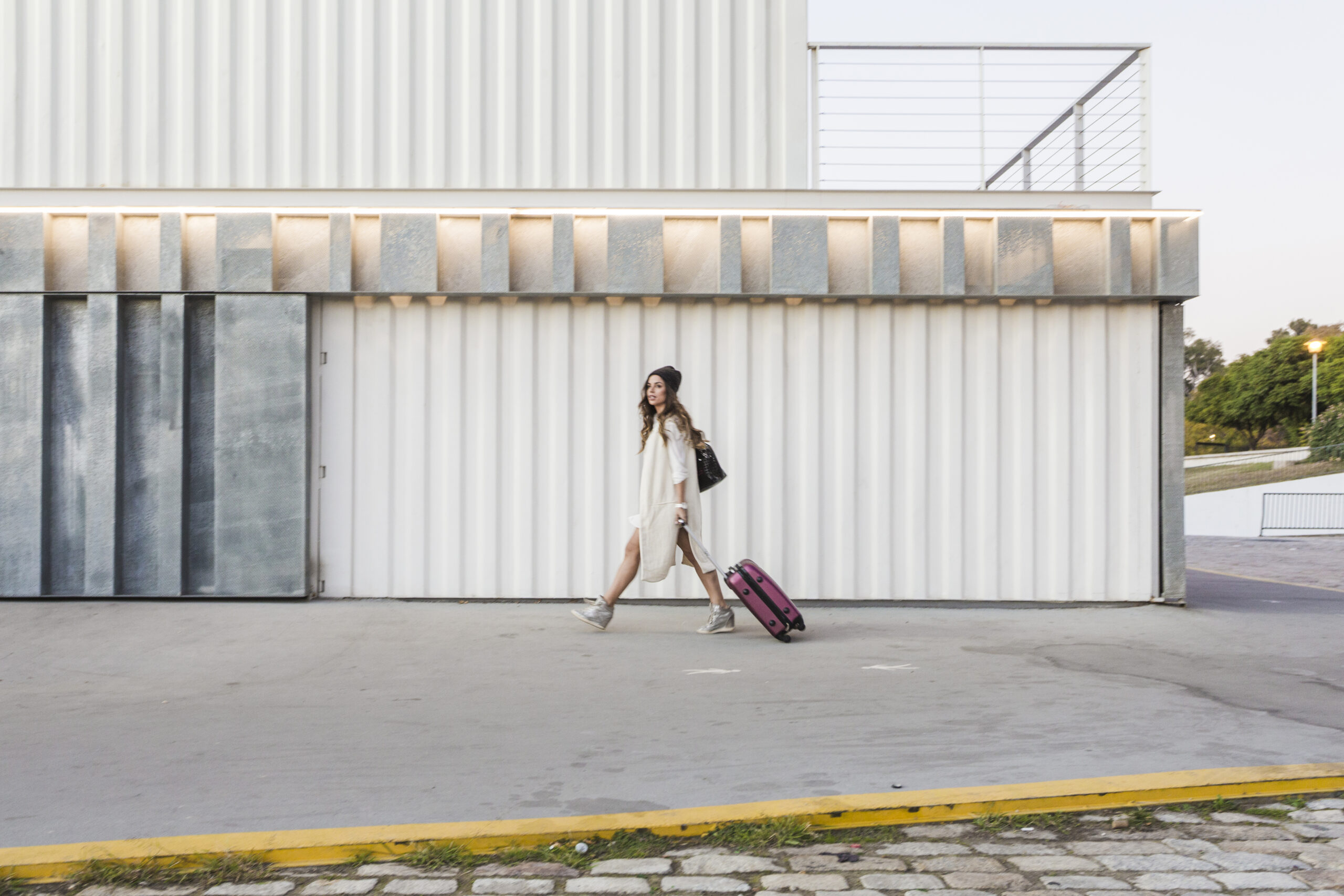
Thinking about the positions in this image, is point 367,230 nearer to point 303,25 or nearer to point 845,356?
point 303,25

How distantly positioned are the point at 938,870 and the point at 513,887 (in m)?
1.35

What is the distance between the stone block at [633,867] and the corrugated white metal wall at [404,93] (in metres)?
6.06

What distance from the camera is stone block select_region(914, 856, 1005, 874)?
294cm

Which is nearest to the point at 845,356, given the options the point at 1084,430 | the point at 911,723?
the point at 1084,430

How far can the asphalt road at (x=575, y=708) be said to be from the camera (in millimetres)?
3521

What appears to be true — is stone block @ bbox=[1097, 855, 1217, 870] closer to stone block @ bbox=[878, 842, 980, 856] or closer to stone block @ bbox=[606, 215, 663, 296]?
stone block @ bbox=[878, 842, 980, 856]

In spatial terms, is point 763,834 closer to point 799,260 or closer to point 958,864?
point 958,864

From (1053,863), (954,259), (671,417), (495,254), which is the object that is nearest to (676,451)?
(671,417)

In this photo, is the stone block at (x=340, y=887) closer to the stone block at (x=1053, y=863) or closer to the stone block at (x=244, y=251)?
the stone block at (x=1053, y=863)

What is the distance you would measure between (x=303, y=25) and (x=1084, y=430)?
7.62m

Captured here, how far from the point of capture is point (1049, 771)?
3.75m

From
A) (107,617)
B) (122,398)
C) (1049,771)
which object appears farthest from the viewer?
(122,398)

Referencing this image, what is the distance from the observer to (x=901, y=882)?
9.39 feet

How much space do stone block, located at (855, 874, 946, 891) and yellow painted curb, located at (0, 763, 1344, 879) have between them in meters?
0.39
